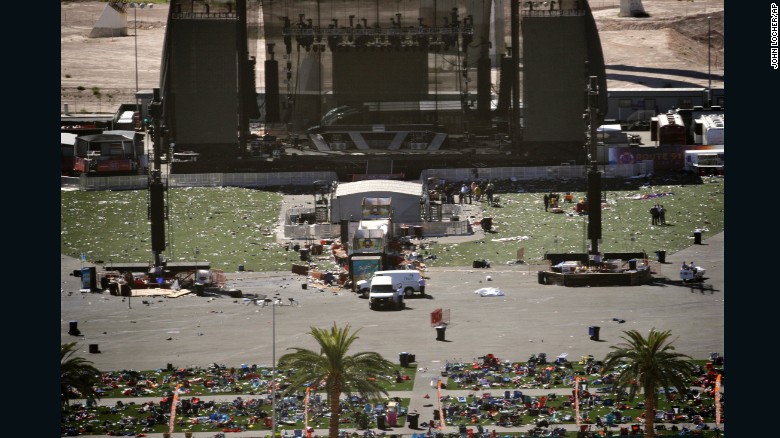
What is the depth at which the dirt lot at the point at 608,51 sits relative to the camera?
144500 mm

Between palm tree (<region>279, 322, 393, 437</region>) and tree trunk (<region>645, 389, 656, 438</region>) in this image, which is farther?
palm tree (<region>279, 322, 393, 437</region>)

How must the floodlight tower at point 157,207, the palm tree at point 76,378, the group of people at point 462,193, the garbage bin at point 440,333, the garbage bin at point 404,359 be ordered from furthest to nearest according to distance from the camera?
the group of people at point 462,193 → the floodlight tower at point 157,207 → the garbage bin at point 440,333 → the garbage bin at point 404,359 → the palm tree at point 76,378

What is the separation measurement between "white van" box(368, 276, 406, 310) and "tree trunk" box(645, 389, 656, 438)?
65.7ft

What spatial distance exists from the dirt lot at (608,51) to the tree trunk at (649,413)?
88.0 meters

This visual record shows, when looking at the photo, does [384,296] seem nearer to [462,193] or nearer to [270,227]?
[270,227]

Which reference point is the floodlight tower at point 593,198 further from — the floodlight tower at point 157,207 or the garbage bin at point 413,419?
the garbage bin at point 413,419

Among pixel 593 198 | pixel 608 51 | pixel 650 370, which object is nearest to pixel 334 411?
pixel 650 370

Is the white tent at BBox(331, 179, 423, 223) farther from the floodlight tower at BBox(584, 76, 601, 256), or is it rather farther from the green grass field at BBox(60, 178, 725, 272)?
the floodlight tower at BBox(584, 76, 601, 256)

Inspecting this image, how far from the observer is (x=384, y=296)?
237ft

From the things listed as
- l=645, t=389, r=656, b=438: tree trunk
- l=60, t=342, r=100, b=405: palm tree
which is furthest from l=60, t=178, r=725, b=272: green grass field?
l=645, t=389, r=656, b=438: tree trunk

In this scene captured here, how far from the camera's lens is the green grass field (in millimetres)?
83625

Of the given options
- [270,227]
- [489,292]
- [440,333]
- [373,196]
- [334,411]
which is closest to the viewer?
[334,411]

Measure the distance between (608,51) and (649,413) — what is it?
359 ft

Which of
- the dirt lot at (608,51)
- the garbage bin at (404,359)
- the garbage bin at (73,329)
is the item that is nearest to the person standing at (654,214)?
the garbage bin at (404,359)
